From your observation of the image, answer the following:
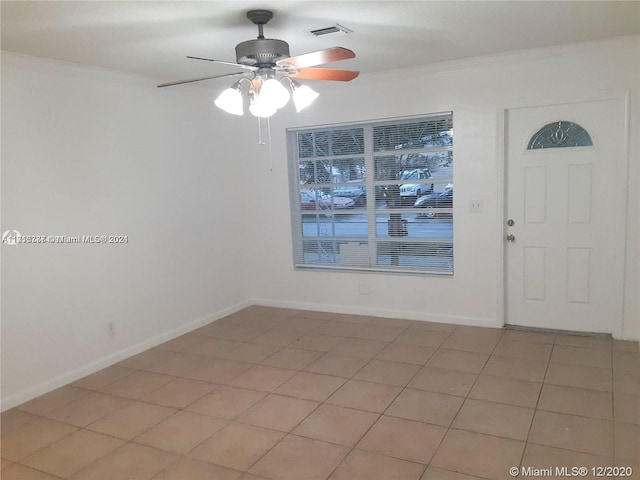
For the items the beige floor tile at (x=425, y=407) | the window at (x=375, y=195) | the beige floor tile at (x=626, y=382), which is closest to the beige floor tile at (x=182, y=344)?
the window at (x=375, y=195)

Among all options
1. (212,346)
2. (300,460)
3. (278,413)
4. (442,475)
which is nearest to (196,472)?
(300,460)

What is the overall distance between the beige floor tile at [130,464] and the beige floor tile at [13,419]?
0.81 metres

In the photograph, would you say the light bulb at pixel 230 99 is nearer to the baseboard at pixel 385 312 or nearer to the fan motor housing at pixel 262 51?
the fan motor housing at pixel 262 51

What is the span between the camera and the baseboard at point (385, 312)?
4.43m

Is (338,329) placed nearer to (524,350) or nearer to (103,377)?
(524,350)

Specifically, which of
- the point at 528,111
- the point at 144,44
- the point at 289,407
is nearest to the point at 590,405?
the point at 289,407

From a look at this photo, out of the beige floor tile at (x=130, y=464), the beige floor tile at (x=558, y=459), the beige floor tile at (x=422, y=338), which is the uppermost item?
the beige floor tile at (x=422, y=338)

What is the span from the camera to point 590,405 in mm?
2904

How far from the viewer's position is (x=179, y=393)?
11.0 ft

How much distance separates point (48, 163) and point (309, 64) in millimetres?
2067

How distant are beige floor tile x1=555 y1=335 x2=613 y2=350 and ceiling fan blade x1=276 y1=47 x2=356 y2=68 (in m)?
2.93

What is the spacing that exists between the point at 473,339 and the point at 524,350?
1.40 ft

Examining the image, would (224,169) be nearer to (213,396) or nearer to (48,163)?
(48,163)

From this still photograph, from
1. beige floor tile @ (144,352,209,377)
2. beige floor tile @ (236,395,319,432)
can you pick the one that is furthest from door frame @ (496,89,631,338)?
beige floor tile @ (144,352,209,377)
